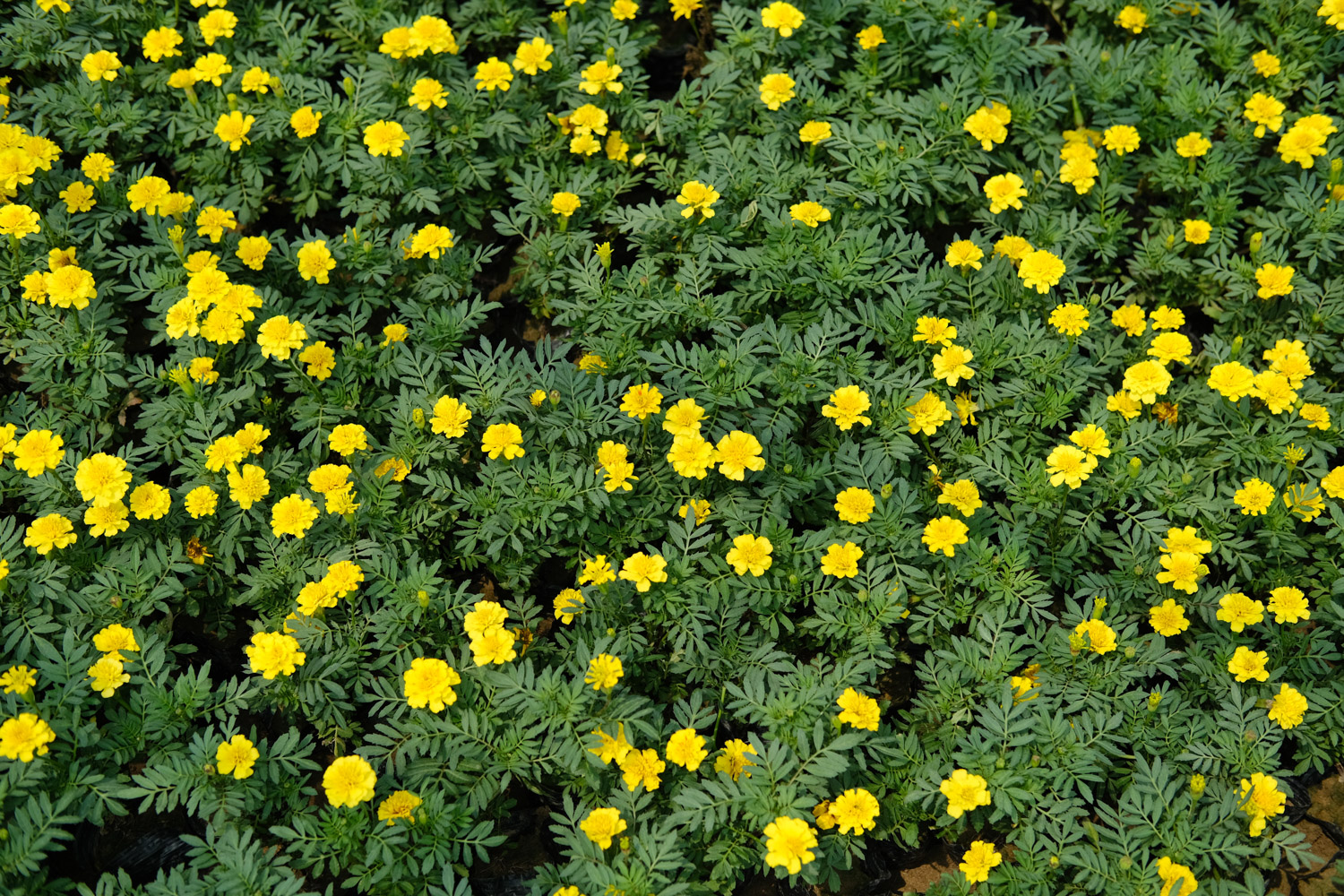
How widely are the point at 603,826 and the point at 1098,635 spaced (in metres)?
→ 1.80

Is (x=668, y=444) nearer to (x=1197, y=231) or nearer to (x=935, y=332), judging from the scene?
(x=935, y=332)

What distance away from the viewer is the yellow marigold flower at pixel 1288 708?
372cm

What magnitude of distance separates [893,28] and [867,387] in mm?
1879

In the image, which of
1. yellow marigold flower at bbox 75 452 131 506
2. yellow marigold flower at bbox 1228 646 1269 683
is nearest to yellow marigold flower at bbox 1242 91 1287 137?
yellow marigold flower at bbox 1228 646 1269 683

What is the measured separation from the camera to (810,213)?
4484 millimetres

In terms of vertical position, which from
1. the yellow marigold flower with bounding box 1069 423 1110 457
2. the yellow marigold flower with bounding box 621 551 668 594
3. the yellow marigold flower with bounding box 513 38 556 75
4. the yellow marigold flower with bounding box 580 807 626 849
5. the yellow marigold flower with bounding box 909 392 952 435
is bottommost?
the yellow marigold flower with bounding box 580 807 626 849

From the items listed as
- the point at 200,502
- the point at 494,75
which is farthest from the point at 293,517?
the point at 494,75

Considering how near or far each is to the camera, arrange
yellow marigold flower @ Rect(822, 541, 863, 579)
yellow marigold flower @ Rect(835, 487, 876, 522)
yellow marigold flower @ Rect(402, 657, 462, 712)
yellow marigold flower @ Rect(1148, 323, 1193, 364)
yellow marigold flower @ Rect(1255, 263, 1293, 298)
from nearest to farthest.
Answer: yellow marigold flower @ Rect(402, 657, 462, 712)
yellow marigold flower @ Rect(822, 541, 863, 579)
yellow marigold flower @ Rect(835, 487, 876, 522)
yellow marigold flower @ Rect(1148, 323, 1193, 364)
yellow marigold flower @ Rect(1255, 263, 1293, 298)

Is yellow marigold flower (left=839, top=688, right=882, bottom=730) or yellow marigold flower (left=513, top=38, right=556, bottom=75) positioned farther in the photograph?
yellow marigold flower (left=513, top=38, right=556, bottom=75)

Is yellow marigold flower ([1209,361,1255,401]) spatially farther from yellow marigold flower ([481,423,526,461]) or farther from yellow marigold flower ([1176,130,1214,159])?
yellow marigold flower ([481,423,526,461])

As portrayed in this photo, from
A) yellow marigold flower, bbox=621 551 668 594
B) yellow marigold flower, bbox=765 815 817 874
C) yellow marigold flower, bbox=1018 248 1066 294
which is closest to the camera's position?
yellow marigold flower, bbox=765 815 817 874

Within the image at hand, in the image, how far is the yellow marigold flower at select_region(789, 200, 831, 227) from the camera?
14.7ft

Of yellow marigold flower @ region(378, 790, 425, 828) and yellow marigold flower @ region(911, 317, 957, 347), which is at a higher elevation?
yellow marigold flower @ region(911, 317, 957, 347)

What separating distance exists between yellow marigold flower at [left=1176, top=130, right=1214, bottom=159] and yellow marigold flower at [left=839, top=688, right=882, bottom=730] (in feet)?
9.44
